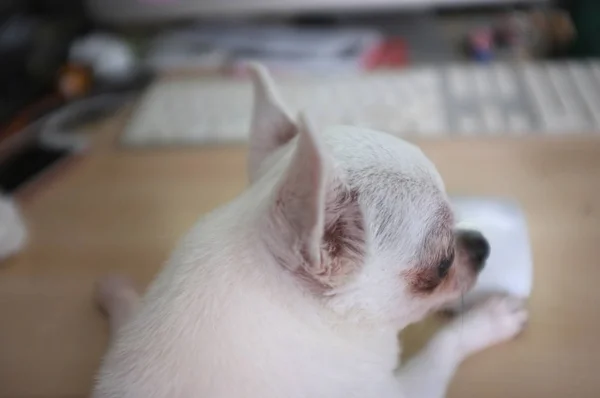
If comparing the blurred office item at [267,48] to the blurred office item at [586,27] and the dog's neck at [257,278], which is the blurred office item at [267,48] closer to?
the blurred office item at [586,27]

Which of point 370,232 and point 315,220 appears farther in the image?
point 370,232

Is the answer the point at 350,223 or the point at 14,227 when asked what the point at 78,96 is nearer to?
the point at 14,227

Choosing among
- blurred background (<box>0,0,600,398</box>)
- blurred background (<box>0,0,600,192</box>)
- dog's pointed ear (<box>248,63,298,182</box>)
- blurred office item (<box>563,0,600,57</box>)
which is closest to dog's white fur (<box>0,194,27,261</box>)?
blurred background (<box>0,0,600,398</box>)

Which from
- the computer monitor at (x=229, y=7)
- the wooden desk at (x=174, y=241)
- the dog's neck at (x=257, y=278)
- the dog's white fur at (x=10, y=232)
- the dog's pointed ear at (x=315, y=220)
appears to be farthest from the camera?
the computer monitor at (x=229, y=7)

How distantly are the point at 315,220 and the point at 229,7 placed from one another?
0.90m

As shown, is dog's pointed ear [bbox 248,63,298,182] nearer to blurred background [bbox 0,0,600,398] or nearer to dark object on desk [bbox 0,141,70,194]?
blurred background [bbox 0,0,600,398]

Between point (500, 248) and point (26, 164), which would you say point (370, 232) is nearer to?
point (500, 248)

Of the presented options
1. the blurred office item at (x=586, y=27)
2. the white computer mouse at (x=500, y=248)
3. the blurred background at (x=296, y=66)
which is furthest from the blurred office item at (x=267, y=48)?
the white computer mouse at (x=500, y=248)

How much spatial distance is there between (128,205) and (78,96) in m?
0.39

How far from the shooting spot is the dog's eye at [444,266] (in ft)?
2.02

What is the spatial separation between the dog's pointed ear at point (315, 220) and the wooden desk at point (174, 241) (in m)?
0.20

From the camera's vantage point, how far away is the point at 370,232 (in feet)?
1.84

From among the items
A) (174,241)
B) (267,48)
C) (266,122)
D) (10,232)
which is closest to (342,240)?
(266,122)

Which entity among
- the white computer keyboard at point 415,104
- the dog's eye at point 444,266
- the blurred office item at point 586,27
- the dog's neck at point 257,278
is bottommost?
the blurred office item at point 586,27
